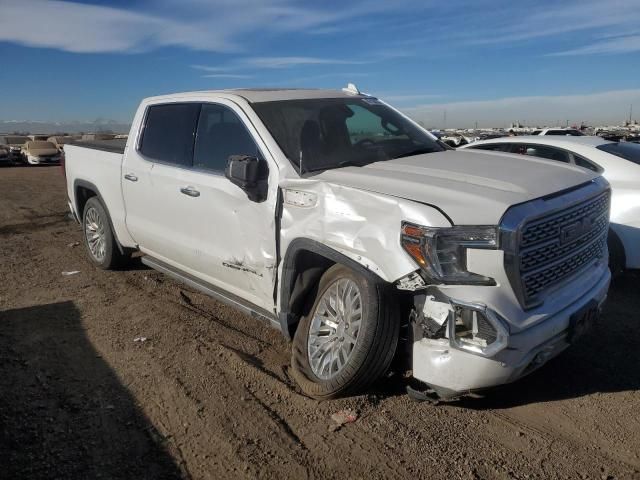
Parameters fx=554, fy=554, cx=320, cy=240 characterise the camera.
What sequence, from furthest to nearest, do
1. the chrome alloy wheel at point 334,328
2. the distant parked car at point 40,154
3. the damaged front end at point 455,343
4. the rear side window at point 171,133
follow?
the distant parked car at point 40,154, the rear side window at point 171,133, the chrome alloy wheel at point 334,328, the damaged front end at point 455,343

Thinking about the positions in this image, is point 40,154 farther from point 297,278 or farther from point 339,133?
point 297,278

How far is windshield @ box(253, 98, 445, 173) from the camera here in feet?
13.3

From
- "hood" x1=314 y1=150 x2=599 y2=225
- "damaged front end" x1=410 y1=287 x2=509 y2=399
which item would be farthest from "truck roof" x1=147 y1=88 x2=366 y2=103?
"damaged front end" x1=410 y1=287 x2=509 y2=399

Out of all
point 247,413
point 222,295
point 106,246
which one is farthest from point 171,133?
point 247,413

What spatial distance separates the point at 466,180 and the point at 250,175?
1417 mm

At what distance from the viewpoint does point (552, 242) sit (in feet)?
10.4

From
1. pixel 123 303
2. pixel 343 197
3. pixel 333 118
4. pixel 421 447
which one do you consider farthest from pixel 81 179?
pixel 421 447

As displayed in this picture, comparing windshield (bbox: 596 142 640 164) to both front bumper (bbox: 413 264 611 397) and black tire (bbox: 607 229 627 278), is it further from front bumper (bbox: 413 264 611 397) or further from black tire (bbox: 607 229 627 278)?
front bumper (bbox: 413 264 611 397)

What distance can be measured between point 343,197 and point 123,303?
3.13m

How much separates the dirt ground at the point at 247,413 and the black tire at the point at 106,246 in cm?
125

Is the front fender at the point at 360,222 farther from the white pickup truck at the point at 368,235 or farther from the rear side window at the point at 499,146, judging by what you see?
the rear side window at the point at 499,146

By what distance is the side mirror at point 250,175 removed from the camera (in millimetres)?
3746

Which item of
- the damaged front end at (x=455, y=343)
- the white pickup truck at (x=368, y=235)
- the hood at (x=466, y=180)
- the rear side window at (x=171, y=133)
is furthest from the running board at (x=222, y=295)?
the damaged front end at (x=455, y=343)

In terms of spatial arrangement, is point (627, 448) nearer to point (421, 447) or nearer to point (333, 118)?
point (421, 447)
